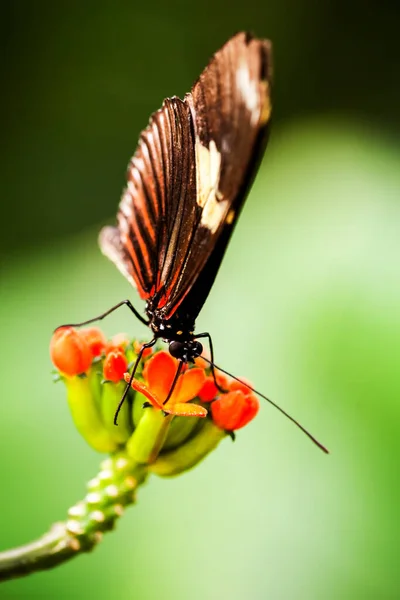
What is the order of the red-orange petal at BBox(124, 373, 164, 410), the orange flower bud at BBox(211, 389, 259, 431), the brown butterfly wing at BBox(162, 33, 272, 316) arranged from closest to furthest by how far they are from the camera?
1. the brown butterfly wing at BBox(162, 33, 272, 316)
2. the red-orange petal at BBox(124, 373, 164, 410)
3. the orange flower bud at BBox(211, 389, 259, 431)

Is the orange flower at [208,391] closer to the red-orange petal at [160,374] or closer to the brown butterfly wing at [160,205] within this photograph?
the red-orange petal at [160,374]

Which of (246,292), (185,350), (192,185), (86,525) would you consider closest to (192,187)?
(192,185)

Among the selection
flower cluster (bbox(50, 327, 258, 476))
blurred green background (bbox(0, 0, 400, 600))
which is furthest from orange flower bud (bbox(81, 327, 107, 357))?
blurred green background (bbox(0, 0, 400, 600))

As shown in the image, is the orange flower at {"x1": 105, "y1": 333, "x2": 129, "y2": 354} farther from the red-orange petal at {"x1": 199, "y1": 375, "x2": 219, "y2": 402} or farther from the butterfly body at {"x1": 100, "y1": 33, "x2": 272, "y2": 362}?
the red-orange petal at {"x1": 199, "y1": 375, "x2": 219, "y2": 402}

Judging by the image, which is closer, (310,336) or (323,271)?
(310,336)

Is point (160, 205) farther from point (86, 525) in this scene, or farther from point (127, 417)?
point (86, 525)

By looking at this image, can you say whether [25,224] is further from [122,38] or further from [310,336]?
[310,336]

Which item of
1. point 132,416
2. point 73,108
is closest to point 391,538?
point 132,416
